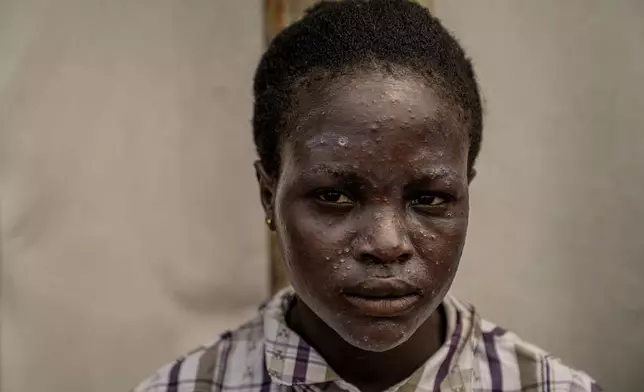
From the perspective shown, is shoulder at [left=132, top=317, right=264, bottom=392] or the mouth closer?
the mouth

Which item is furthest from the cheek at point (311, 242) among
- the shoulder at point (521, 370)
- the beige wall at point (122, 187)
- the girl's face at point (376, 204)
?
the beige wall at point (122, 187)

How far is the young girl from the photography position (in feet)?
2.08

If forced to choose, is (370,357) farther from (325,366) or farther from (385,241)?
(385,241)

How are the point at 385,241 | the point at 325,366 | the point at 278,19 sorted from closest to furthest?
the point at 385,241
the point at 325,366
the point at 278,19

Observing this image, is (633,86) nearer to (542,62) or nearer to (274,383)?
(542,62)

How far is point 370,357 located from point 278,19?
53 centimetres

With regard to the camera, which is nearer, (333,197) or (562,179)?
(333,197)

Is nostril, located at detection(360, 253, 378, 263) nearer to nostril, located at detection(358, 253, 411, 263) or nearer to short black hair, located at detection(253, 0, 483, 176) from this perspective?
nostril, located at detection(358, 253, 411, 263)

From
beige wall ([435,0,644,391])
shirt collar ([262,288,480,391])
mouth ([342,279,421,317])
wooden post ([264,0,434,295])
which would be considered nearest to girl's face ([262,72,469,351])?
mouth ([342,279,421,317])

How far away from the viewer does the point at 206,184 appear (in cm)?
109

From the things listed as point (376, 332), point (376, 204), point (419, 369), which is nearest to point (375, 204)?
point (376, 204)

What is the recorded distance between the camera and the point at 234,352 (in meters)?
0.84

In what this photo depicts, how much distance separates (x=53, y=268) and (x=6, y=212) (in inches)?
4.3

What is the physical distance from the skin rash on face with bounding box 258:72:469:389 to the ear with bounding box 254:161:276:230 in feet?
0.27
